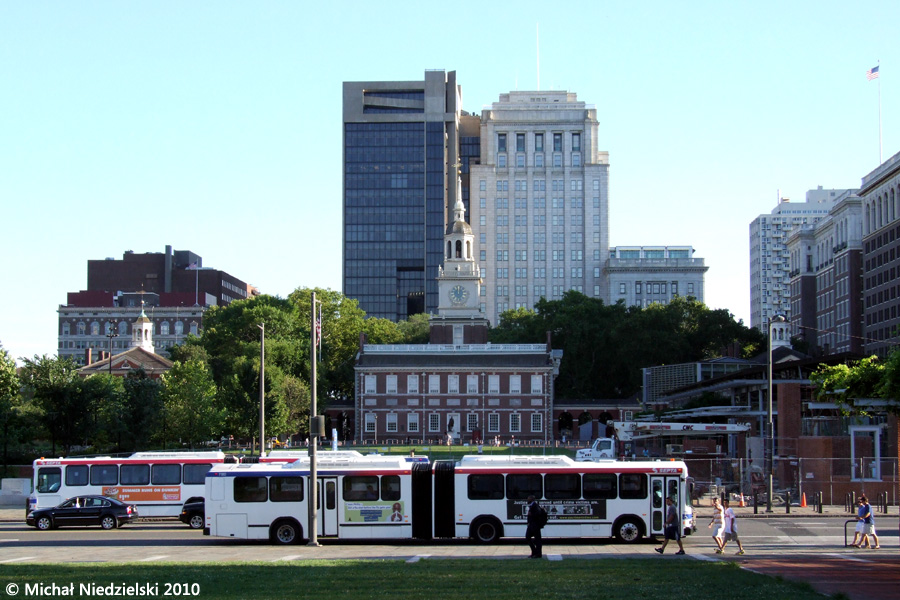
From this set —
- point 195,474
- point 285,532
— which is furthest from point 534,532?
point 195,474

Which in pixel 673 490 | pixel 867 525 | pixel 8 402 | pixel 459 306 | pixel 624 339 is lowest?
pixel 867 525

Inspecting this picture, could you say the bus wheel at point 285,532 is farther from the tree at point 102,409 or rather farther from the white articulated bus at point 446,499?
the tree at point 102,409

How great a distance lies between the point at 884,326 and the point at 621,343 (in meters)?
29.2

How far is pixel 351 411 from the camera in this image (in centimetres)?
12125

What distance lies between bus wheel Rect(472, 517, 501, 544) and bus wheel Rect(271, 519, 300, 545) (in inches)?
224

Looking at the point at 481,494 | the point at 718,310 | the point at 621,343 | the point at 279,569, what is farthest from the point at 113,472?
the point at 718,310

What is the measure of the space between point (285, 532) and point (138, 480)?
12.3 metres

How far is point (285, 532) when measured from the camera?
35281 millimetres

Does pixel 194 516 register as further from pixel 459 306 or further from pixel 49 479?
pixel 459 306

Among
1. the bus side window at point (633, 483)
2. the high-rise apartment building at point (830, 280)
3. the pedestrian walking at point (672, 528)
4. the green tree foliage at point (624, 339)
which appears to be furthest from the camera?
the high-rise apartment building at point (830, 280)

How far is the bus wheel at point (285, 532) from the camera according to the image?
115 ft

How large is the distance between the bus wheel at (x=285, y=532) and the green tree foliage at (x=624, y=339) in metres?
96.0

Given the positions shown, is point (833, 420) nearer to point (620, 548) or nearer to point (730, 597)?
point (620, 548)

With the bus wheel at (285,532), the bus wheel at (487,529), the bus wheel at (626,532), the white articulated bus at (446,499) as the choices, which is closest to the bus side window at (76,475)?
the white articulated bus at (446,499)
